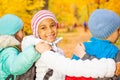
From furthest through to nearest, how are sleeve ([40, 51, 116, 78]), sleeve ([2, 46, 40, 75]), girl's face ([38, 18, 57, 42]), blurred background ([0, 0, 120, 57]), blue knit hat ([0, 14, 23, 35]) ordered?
blurred background ([0, 0, 120, 57]), blue knit hat ([0, 14, 23, 35]), girl's face ([38, 18, 57, 42]), sleeve ([2, 46, 40, 75]), sleeve ([40, 51, 116, 78])

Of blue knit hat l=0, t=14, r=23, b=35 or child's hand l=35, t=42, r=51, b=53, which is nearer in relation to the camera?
child's hand l=35, t=42, r=51, b=53

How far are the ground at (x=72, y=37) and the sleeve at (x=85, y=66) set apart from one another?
4.45 m

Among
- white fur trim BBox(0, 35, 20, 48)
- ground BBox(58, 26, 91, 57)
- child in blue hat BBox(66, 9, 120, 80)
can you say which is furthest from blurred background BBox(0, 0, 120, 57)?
child in blue hat BBox(66, 9, 120, 80)

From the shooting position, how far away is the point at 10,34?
228 centimetres

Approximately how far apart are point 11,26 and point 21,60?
510mm

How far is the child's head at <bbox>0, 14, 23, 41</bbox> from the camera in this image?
2275 millimetres

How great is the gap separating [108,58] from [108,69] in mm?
78

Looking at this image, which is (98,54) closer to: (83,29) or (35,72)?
(35,72)

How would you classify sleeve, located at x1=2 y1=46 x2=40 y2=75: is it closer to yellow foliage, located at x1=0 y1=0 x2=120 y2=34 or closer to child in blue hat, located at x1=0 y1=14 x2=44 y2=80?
child in blue hat, located at x1=0 y1=14 x2=44 y2=80

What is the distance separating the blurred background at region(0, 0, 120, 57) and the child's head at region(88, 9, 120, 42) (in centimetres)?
356

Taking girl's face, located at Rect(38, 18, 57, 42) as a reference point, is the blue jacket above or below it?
below

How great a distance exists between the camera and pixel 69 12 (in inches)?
253

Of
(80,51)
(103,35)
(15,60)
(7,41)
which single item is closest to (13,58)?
(15,60)

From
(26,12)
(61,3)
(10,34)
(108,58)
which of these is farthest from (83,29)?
(108,58)
